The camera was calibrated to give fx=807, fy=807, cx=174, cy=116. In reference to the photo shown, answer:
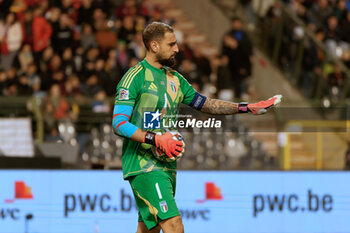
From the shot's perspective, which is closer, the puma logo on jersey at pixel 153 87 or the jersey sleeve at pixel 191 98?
the puma logo on jersey at pixel 153 87

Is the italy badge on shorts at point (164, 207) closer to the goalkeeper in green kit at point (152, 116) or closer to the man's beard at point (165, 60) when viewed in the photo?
the goalkeeper in green kit at point (152, 116)

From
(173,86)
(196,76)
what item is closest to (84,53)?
(196,76)

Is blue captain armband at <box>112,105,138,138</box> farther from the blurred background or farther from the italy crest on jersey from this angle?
the blurred background

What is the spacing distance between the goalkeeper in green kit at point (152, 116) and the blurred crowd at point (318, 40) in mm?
8958

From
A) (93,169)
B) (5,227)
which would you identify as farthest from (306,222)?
(5,227)

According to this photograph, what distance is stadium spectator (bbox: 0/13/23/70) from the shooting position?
1650cm

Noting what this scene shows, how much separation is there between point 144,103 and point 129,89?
8.3 inches

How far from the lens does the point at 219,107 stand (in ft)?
22.4

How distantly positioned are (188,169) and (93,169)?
1.33 meters

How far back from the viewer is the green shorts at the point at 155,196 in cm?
637

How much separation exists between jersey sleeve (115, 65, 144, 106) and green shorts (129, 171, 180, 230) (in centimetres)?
62

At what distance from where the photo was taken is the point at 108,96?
14.9 meters

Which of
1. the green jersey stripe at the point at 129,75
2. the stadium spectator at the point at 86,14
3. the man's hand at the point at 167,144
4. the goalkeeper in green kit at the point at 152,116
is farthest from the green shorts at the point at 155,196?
the stadium spectator at the point at 86,14

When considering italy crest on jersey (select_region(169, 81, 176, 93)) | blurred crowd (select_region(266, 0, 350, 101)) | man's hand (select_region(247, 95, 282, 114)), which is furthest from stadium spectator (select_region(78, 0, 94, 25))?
man's hand (select_region(247, 95, 282, 114))
